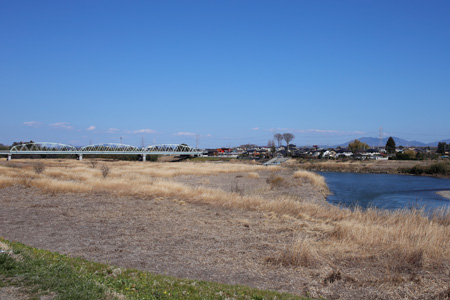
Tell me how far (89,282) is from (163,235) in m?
6.49

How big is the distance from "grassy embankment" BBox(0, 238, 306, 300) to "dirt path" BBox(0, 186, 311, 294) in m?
1.36

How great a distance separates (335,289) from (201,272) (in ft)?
10.4

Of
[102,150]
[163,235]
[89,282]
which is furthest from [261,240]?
[102,150]

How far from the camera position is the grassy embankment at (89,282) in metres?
6.06

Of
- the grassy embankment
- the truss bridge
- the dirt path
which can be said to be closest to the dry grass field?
the dirt path

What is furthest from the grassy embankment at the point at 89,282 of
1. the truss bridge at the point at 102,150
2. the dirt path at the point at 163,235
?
the truss bridge at the point at 102,150

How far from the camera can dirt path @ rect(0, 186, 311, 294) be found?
9352mm

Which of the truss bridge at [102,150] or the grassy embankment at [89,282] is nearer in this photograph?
the grassy embankment at [89,282]

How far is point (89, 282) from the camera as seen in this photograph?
21.1 feet

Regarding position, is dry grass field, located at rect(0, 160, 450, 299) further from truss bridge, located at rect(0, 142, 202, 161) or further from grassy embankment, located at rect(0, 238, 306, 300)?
truss bridge, located at rect(0, 142, 202, 161)

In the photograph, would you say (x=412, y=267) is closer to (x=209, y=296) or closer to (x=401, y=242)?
(x=401, y=242)

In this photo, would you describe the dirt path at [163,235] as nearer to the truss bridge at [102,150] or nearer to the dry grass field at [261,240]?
the dry grass field at [261,240]

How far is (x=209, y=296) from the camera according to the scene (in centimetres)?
680

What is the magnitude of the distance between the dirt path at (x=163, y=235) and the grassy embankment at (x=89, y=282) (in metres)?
1.36
